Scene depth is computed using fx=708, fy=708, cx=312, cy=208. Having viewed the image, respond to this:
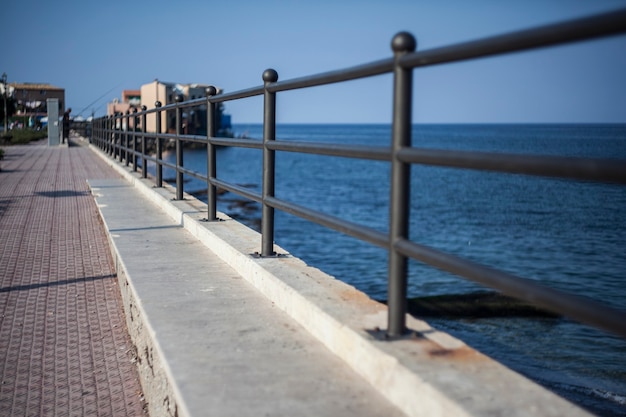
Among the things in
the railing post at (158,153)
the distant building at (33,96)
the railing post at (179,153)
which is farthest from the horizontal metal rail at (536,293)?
the distant building at (33,96)

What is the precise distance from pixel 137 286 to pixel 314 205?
102ft

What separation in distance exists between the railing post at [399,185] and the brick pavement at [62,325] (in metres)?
1.49

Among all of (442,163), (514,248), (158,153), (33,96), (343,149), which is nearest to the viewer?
(442,163)

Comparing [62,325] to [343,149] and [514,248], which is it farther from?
[514,248]

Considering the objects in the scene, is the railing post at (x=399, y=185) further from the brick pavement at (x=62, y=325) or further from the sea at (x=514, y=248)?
the brick pavement at (x=62, y=325)

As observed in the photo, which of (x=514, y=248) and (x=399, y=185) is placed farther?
(x=514, y=248)

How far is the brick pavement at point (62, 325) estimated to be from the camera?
3574mm

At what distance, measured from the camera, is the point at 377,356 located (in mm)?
2668

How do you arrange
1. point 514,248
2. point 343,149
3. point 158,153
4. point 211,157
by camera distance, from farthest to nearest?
point 514,248 → point 158,153 → point 211,157 → point 343,149

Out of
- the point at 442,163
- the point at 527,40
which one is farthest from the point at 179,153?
the point at 527,40

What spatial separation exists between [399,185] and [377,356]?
2.14ft

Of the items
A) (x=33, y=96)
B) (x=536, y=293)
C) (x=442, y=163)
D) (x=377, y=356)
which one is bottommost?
(x=377, y=356)

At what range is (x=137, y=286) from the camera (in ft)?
14.4

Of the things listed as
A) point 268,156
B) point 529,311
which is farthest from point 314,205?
point 268,156
